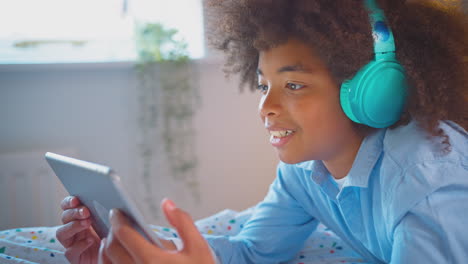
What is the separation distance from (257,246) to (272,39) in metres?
0.54

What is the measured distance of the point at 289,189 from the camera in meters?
1.24

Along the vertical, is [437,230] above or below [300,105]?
below

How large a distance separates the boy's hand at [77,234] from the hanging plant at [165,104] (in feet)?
3.43

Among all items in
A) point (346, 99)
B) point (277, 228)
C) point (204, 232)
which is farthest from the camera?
point (204, 232)

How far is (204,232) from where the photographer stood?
4.47ft

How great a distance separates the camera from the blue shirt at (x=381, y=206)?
0.77 m

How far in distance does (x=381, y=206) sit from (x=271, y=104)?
0.99 ft

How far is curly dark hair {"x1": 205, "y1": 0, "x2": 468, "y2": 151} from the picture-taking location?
2.86 feet

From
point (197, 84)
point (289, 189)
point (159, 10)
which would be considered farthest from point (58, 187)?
point (289, 189)

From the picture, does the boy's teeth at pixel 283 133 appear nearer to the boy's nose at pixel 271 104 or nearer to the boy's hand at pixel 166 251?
the boy's nose at pixel 271 104

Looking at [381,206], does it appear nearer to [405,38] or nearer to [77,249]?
[405,38]

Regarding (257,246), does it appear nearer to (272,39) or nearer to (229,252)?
(229,252)

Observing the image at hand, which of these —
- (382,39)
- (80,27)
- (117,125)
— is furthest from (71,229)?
(80,27)

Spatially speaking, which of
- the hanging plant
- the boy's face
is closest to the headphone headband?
the boy's face
